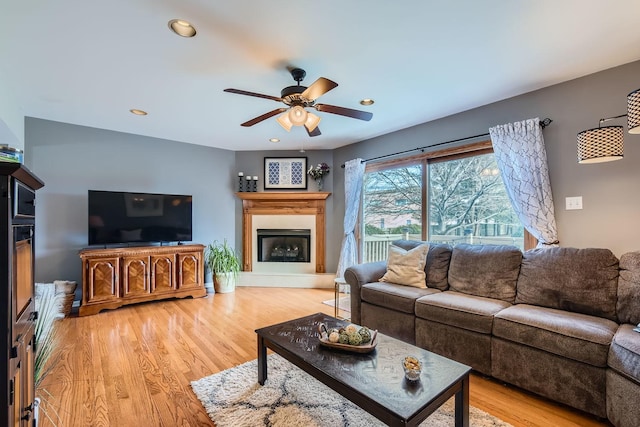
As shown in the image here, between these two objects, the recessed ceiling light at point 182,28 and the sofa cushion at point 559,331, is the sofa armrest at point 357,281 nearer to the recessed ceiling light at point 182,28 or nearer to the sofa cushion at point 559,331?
the sofa cushion at point 559,331

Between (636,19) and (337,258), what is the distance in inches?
170

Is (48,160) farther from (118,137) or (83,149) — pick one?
(118,137)

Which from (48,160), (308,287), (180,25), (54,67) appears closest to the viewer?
(180,25)

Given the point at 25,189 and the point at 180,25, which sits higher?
the point at 180,25

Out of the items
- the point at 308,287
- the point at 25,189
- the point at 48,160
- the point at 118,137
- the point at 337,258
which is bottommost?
the point at 308,287

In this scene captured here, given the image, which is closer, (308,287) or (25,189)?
(25,189)

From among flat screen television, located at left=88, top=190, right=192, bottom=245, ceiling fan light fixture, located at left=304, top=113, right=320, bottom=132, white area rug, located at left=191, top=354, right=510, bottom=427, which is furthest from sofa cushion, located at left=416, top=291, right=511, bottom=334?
flat screen television, located at left=88, top=190, right=192, bottom=245

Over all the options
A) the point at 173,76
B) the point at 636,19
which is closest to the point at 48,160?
the point at 173,76

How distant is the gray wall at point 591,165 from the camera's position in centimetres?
249

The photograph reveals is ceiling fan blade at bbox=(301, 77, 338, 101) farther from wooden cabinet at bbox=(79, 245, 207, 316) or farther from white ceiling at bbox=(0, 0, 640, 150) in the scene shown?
wooden cabinet at bbox=(79, 245, 207, 316)

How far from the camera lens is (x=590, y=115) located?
267 cm

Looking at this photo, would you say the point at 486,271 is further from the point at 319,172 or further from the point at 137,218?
the point at 137,218

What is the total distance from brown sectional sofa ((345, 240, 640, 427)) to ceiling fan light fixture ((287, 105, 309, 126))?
1.74 metres

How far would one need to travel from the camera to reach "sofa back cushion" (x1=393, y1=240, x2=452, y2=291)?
3.12 meters
